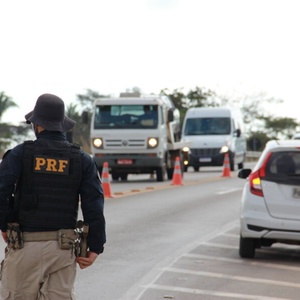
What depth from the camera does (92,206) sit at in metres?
Answer: 6.53

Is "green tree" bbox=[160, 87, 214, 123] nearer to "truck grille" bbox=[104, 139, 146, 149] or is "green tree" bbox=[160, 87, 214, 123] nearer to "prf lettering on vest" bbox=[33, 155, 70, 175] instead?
"truck grille" bbox=[104, 139, 146, 149]

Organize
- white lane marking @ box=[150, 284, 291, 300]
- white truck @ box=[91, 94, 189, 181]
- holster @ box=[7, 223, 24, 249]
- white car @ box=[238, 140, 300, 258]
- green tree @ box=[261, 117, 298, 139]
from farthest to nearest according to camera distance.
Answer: green tree @ box=[261, 117, 298, 139] < white truck @ box=[91, 94, 189, 181] < white car @ box=[238, 140, 300, 258] < white lane marking @ box=[150, 284, 291, 300] < holster @ box=[7, 223, 24, 249]

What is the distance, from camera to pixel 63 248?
6.40 m

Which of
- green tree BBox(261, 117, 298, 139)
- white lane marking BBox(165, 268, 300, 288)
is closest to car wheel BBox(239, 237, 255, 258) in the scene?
white lane marking BBox(165, 268, 300, 288)

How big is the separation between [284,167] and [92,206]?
24.5ft

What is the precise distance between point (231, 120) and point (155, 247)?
28375mm

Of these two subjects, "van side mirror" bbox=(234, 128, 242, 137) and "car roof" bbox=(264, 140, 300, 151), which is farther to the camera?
"van side mirror" bbox=(234, 128, 242, 137)

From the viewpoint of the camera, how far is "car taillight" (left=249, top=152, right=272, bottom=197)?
13.6m

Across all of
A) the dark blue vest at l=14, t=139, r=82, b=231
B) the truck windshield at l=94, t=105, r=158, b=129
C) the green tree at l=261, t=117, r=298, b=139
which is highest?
the dark blue vest at l=14, t=139, r=82, b=231

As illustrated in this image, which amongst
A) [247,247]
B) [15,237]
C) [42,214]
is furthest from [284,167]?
[15,237]

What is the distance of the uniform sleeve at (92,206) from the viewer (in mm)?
6520

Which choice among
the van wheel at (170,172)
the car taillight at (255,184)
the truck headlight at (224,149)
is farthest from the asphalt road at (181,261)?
the truck headlight at (224,149)

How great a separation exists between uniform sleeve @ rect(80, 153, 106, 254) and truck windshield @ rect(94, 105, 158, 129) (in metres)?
25.8

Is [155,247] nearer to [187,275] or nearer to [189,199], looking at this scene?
[187,275]
